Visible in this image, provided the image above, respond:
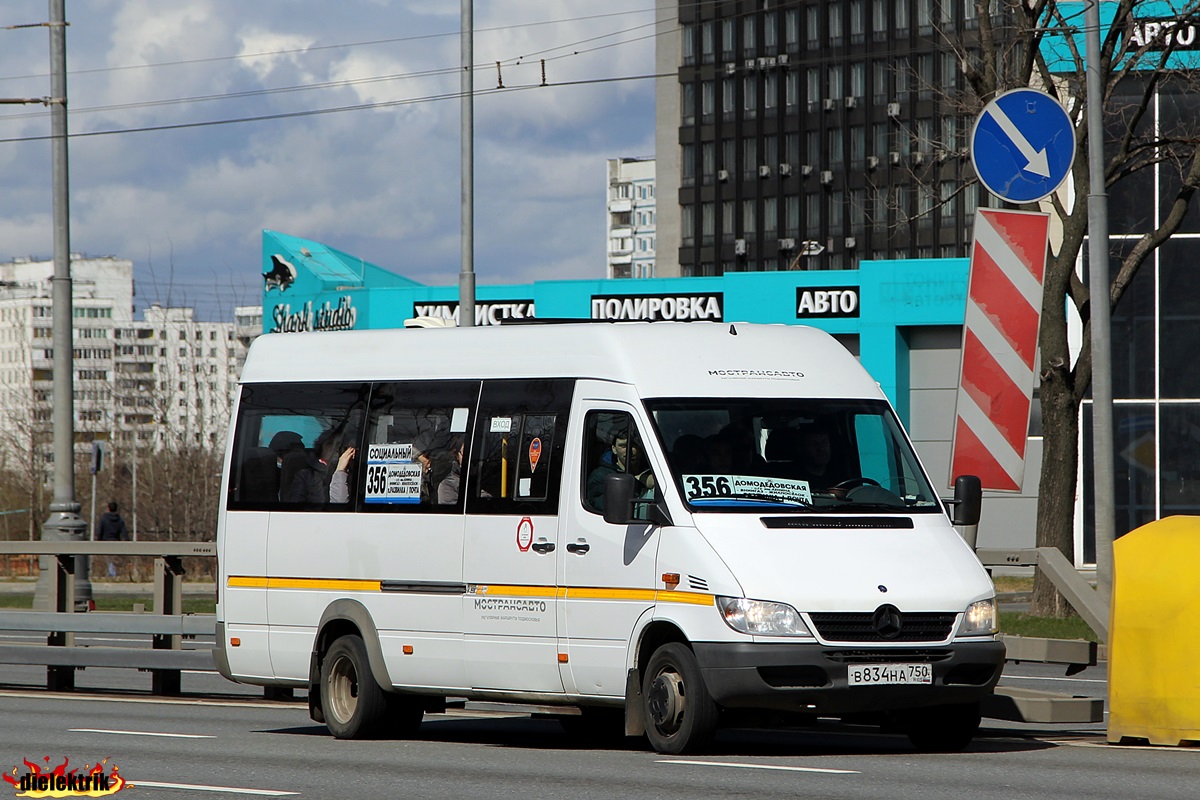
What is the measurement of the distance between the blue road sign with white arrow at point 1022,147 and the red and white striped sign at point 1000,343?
1.59ft

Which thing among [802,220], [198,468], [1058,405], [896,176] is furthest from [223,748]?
[802,220]

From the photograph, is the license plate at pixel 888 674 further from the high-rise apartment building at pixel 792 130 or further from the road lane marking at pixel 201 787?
the high-rise apartment building at pixel 792 130

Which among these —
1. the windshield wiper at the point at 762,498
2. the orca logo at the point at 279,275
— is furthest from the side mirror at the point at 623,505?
the orca logo at the point at 279,275

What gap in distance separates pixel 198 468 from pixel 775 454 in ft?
175

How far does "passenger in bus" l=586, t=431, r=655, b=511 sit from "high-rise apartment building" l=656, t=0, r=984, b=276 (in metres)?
70.8

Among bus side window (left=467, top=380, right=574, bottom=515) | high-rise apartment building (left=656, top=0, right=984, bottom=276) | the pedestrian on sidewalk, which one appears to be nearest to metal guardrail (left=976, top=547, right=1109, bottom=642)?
bus side window (left=467, top=380, right=574, bottom=515)

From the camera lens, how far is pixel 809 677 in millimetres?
10492

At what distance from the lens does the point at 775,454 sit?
11.5 meters

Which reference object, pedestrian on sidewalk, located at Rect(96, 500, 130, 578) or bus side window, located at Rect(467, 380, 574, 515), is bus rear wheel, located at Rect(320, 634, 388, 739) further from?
pedestrian on sidewalk, located at Rect(96, 500, 130, 578)

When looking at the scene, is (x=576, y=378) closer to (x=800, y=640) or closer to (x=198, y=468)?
→ (x=800, y=640)

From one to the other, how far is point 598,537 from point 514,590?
30.9 inches

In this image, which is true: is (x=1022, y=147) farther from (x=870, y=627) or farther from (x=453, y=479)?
(x=453, y=479)

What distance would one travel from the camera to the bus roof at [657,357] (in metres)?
11.8

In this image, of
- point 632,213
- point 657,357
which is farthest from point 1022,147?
point 632,213
